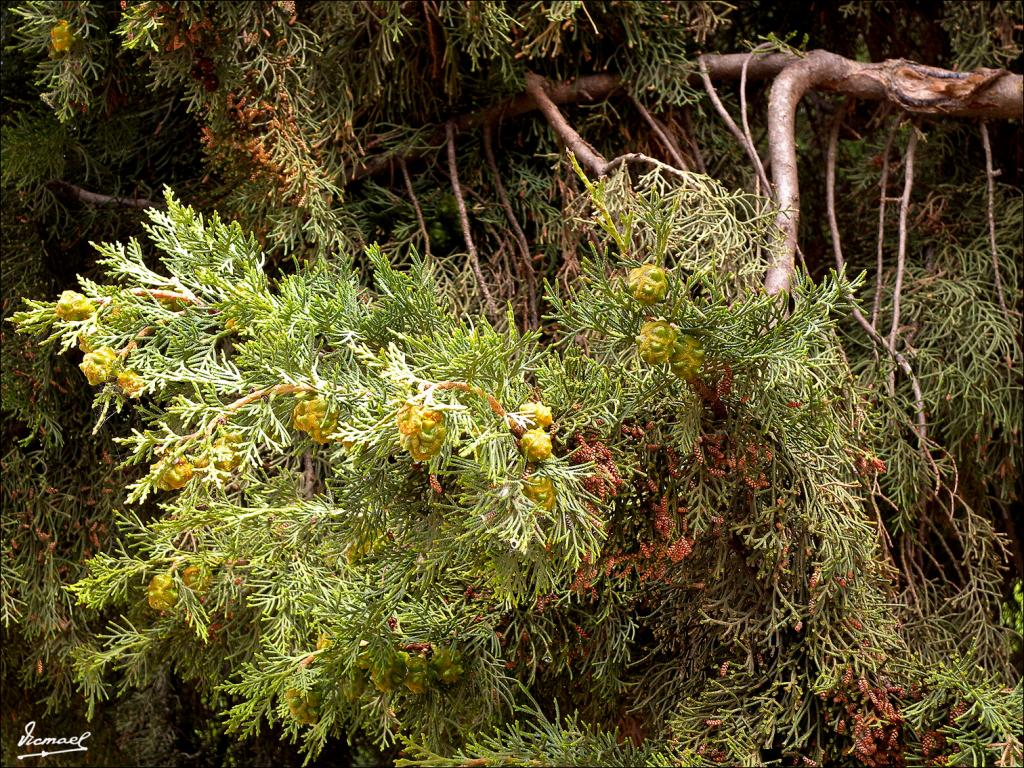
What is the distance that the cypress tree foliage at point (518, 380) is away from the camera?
4.27ft

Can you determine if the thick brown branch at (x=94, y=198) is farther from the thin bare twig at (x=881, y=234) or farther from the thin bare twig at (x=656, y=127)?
the thin bare twig at (x=881, y=234)

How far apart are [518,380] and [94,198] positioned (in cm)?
193

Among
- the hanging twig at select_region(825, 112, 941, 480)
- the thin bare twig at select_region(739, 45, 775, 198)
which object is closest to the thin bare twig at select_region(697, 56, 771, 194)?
the thin bare twig at select_region(739, 45, 775, 198)

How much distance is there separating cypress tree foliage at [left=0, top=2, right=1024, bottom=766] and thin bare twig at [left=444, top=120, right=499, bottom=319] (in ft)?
0.04

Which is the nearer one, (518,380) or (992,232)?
(518,380)

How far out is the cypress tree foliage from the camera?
1.30 m

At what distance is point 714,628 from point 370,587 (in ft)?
2.13

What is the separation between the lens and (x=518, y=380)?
50.6 inches

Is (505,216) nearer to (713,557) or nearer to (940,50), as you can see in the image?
(713,557)

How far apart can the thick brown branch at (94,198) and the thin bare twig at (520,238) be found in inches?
34.2

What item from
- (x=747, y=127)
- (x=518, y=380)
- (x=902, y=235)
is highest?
(x=518, y=380)

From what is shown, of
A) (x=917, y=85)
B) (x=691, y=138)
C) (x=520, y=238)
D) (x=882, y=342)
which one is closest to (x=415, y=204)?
(x=520, y=238)

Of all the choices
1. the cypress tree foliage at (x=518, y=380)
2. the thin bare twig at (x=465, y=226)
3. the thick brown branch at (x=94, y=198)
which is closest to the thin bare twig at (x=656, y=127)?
the cypress tree foliage at (x=518, y=380)

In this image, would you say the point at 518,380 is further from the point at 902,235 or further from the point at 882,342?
the point at 902,235
